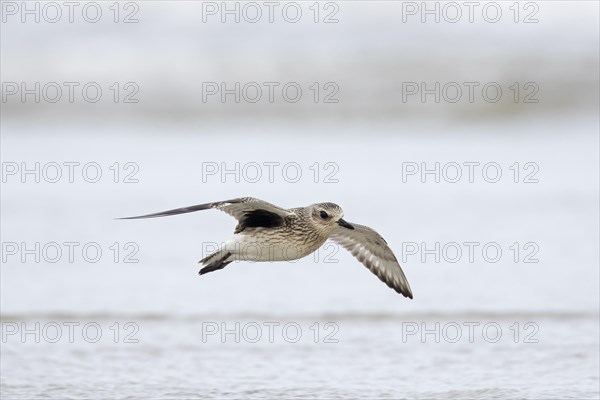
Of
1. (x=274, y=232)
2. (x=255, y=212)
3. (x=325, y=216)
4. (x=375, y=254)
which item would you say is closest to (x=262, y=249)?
(x=274, y=232)

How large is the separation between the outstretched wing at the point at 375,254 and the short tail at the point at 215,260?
1.33 metres

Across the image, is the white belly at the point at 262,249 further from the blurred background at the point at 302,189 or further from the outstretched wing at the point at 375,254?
the blurred background at the point at 302,189

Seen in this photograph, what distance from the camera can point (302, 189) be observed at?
16047mm

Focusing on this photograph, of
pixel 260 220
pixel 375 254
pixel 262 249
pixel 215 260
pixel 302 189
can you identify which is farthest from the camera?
pixel 302 189

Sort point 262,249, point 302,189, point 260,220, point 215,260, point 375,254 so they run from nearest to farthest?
1. point 215,260
2. point 262,249
3. point 260,220
4. point 375,254
5. point 302,189

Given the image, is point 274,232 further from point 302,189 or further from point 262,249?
point 302,189

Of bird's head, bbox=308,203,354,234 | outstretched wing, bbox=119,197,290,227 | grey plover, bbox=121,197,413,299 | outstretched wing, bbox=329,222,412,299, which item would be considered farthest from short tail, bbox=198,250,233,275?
outstretched wing, bbox=329,222,412,299

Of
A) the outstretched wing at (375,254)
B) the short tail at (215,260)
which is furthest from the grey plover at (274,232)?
the outstretched wing at (375,254)

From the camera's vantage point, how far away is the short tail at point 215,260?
28.5 feet

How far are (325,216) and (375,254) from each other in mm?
1046

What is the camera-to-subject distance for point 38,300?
11211 millimetres

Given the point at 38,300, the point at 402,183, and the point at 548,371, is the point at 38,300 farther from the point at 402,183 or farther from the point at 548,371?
the point at 402,183

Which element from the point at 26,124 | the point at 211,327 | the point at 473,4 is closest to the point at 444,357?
the point at 211,327

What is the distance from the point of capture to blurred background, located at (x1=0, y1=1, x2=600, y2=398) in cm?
930
